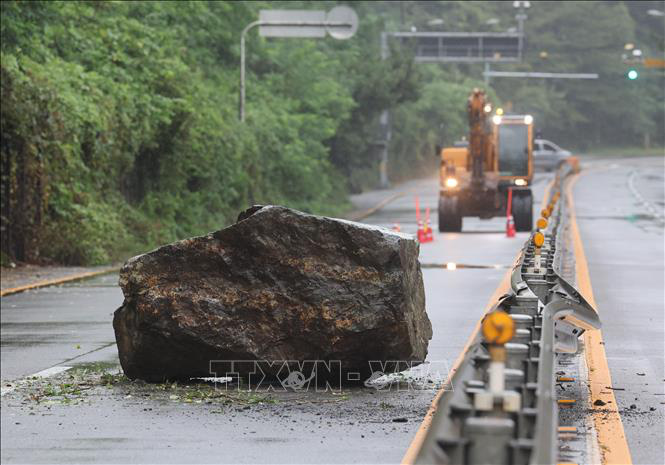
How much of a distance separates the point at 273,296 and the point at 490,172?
2914 centimetres

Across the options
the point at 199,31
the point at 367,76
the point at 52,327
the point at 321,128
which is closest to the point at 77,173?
the point at 52,327

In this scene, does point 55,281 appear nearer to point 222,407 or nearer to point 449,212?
point 222,407

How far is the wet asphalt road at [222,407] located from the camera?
930 centimetres

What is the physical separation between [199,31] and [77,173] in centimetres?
1771

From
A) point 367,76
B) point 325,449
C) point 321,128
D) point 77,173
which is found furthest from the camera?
point 367,76

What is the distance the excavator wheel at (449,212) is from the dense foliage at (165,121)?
18.3 feet

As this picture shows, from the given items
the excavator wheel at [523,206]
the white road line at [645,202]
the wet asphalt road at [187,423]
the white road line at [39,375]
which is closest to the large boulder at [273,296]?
the wet asphalt road at [187,423]

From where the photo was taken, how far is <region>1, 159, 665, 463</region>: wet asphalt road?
30.5ft

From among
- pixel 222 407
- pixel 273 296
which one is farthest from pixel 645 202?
pixel 222 407

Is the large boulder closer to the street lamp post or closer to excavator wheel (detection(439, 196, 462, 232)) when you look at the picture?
the street lamp post

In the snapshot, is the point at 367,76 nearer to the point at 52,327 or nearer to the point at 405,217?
the point at 405,217

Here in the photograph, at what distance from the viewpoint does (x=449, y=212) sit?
3991 centimetres

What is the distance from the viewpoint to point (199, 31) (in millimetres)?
46719

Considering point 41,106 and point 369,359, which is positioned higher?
point 41,106
